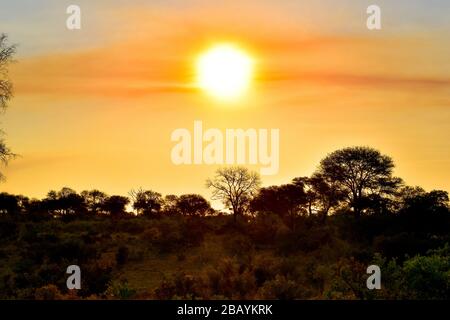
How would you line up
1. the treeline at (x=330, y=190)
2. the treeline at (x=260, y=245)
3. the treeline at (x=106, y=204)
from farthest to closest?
the treeline at (x=106, y=204) → the treeline at (x=330, y=190) → the treeline at (x=260, y=245)

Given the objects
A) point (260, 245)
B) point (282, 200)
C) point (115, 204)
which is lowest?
point (260, 245)

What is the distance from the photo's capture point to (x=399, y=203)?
53688 mm

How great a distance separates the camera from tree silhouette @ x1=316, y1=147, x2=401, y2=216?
57.4 m

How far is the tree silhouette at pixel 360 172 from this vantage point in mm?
57406

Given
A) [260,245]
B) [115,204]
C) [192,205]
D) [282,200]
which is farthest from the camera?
[115,204]

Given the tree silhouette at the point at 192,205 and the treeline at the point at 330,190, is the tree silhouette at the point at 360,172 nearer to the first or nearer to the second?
the treeline at the point at 330,190

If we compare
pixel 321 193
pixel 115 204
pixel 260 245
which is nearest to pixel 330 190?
pixel 321 193

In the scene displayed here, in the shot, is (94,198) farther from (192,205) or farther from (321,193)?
(321,193)

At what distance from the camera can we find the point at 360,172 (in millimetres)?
57844

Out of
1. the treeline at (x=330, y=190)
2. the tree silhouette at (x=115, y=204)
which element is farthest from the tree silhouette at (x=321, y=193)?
the tree silhouette at (x=115, y=204)

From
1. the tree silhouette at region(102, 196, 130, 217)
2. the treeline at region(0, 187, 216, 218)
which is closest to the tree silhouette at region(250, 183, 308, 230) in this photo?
the treeline at region(0, 187, 216, 218)

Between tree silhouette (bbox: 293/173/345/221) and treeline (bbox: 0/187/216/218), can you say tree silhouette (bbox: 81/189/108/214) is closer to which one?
treeline (bbox: 0/187/216/218)

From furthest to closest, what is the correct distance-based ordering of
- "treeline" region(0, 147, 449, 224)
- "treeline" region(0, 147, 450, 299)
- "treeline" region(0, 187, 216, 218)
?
"treeline" region(0, 187, 216, 218) → "treeline" region(0, 147, 449, 224) → "treeline" region(0, 147, 450, 299)
